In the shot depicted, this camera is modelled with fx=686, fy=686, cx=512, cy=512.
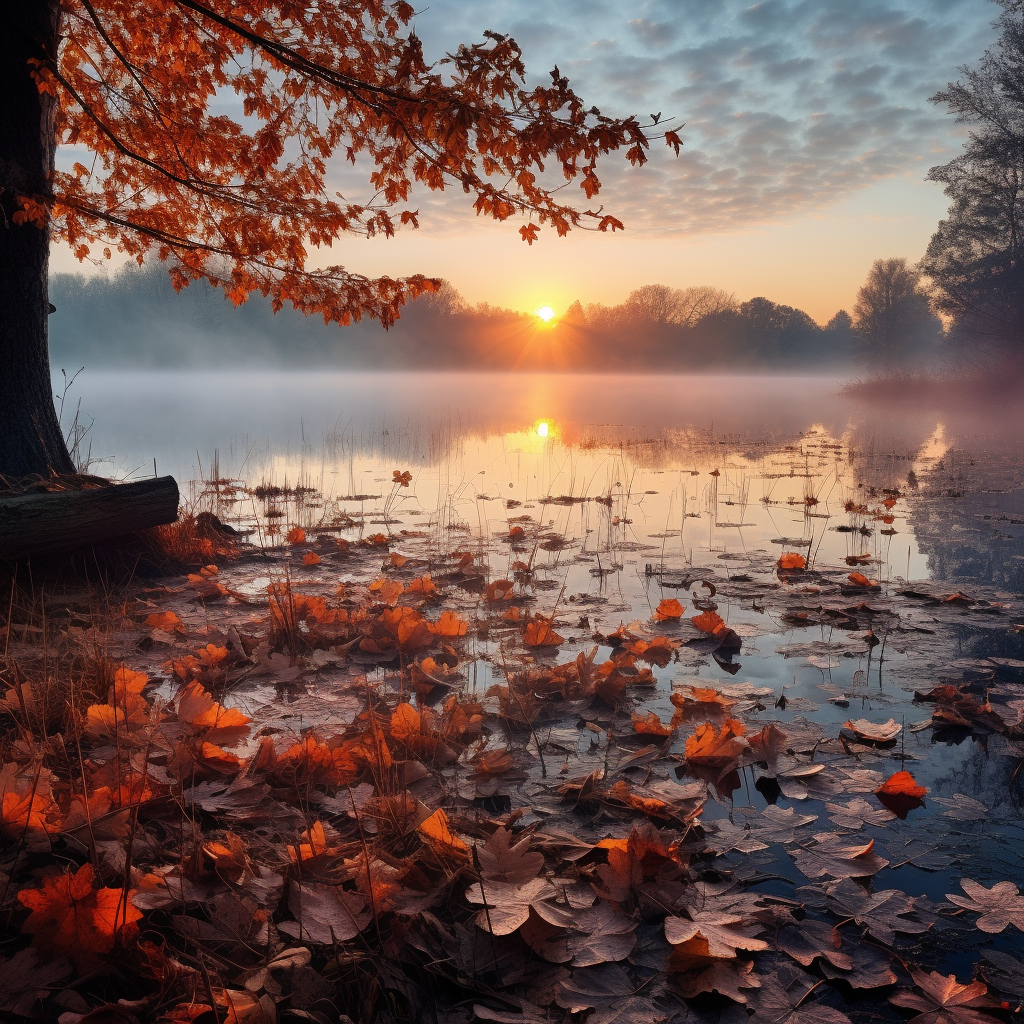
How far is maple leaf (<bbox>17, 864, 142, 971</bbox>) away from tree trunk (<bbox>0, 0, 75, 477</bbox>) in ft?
15.8

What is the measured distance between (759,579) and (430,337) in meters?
90.7

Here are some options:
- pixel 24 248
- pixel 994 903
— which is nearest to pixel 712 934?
pixel 994 903

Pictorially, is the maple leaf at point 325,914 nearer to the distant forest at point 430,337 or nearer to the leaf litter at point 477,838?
the leaf litter at point 477,838

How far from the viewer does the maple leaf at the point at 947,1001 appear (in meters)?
1.41

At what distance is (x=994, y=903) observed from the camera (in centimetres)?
176

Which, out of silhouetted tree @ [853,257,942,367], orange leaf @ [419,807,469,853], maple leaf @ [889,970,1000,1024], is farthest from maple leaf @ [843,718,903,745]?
A: silhouetted tree @ [853,257,942,367]

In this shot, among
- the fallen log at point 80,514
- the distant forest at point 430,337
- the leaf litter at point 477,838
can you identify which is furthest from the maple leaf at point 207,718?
the distant forest at point 430,337

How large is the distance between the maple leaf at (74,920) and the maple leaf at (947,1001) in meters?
1.64

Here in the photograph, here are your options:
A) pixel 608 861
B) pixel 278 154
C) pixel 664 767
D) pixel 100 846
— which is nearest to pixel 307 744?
pixel 100 846

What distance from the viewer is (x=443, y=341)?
3644 inches

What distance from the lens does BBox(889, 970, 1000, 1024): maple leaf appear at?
1.41 meters

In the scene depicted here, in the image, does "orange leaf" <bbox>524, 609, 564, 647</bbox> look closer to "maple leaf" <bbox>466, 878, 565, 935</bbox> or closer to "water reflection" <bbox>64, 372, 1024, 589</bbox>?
"maple leaf" <bbox>466, 878, 565, 935</bbox>

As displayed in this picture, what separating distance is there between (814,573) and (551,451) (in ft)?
29.5

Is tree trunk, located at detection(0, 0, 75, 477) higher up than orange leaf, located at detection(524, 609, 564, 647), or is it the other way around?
tree trunk, located at detection(0, 0, 75, 477)
